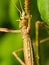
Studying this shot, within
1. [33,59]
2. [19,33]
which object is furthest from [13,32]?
[33,59]

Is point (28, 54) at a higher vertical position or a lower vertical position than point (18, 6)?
lower

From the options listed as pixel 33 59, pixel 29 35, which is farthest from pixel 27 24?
pixel 33 59

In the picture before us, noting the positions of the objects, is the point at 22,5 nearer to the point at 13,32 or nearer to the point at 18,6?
the point at 18,6

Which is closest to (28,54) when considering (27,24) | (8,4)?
(27,24)

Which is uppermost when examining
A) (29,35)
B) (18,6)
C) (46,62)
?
(18,6)

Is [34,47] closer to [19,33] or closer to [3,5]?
[19,33]

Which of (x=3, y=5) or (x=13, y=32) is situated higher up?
(x=3, y=5)
